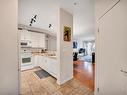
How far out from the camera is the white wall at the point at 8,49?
124cm

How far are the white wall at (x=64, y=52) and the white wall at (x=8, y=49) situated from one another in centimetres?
146

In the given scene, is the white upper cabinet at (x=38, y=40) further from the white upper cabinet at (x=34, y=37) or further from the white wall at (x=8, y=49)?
the white wall at (x=8, y=49)

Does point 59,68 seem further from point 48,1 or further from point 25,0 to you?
point 25,0

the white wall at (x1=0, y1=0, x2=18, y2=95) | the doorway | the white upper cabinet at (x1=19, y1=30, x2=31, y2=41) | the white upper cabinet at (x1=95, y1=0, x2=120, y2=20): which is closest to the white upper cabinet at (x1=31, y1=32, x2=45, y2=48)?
the white upper cabinet at (x1=19, y1=30, x2=31, y2=41)

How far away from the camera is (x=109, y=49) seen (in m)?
1.38

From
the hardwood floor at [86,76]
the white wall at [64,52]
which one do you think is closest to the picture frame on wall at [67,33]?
the white wall at [64,52]

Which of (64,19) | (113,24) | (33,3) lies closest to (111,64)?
(113,24)

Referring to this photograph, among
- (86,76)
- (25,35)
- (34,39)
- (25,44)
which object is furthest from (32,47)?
(86,76)

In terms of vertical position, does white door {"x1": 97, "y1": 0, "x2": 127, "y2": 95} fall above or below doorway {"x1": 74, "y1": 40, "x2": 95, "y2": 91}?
above

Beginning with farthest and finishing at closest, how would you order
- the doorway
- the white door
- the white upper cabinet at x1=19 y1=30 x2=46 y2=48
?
the white upper cabinet at x1=19 y1=30 x2=46 y2=48, the doorway, the white door

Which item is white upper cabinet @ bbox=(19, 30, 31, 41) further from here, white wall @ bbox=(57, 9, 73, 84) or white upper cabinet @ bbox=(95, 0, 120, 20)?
white upper cabinet @ bbox=(95, 0, 120, 20)

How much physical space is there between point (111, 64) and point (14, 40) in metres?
1.67

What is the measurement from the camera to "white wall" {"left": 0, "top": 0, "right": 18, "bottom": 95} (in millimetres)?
1240

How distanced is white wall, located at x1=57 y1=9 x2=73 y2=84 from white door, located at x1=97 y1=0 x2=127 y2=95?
1.45 meters
